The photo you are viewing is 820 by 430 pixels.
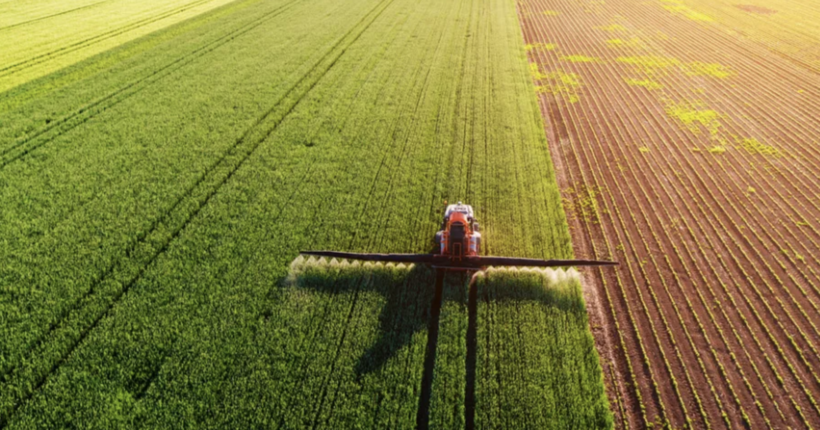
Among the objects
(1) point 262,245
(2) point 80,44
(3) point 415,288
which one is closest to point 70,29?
(2) point 80,44

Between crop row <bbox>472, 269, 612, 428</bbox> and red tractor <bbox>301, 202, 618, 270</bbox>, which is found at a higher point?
red tractor <bbox>301, 202, 618, 270</bbox>

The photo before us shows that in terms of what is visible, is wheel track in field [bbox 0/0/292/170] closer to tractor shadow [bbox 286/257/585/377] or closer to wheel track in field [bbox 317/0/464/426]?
tractor shadow [bbox 286/257/585/377]

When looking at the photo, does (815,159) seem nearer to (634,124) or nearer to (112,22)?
(634,124)

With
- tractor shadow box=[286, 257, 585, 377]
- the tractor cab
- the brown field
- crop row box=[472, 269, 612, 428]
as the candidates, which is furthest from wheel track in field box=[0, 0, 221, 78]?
the brown field

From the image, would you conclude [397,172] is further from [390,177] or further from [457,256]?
[457,256]

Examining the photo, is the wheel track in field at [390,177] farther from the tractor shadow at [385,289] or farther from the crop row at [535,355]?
the crop row at [535,355]

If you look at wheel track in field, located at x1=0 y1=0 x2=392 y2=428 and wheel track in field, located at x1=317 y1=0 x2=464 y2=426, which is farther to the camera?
wheel track in field, located at x1=317 y1=0 x2=464 y2=426
